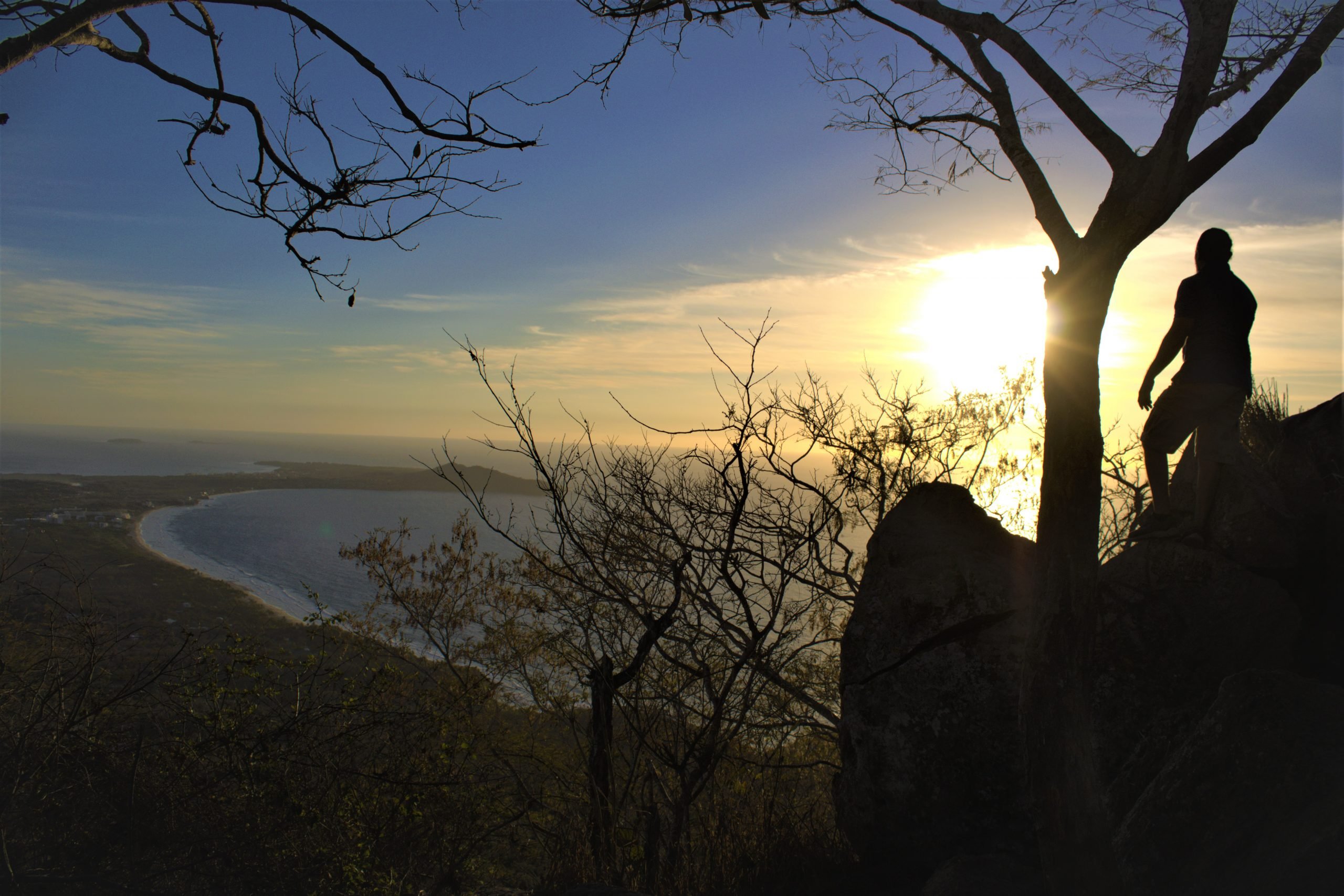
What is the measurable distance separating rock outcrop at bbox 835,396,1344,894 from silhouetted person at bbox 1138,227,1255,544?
0.91ft

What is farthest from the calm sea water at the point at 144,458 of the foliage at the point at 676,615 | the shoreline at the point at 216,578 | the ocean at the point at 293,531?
the foliage at the point at 676,615

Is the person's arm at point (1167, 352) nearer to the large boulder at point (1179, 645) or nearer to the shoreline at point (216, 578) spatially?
the large boulder at point (1179, 645)

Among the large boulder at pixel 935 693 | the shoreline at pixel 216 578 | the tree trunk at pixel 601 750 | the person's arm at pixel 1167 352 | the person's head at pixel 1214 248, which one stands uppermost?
the person's head at pixel 1214 248

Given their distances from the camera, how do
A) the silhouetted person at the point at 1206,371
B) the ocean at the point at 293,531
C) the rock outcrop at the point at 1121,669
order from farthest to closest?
the ocean at the point at 293,531, the silhouetted person at the point at 1206,371, the rock outcrop at the point at 1121,669

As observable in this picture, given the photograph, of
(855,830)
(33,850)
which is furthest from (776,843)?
(33,850)

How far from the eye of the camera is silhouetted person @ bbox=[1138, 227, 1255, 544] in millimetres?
4184

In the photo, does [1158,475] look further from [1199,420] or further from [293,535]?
[293,535]

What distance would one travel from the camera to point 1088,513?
3.21m

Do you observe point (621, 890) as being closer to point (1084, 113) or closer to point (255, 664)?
point (1084, 113)

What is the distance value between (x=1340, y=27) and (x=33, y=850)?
10.0 meters

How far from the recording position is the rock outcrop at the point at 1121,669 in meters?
3.45

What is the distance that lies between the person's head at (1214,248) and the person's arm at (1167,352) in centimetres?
40

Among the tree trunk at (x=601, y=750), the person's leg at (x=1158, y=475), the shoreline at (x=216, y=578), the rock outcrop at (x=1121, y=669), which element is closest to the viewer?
the rock outcrop at (x=1121, y=669)

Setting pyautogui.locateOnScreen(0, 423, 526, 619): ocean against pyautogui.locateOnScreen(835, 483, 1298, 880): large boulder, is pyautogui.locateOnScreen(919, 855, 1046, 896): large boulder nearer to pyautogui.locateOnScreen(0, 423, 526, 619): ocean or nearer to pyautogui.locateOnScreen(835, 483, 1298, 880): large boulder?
pyautogui.locateOnScreen(835, 483, 1298, 880): large boulder
